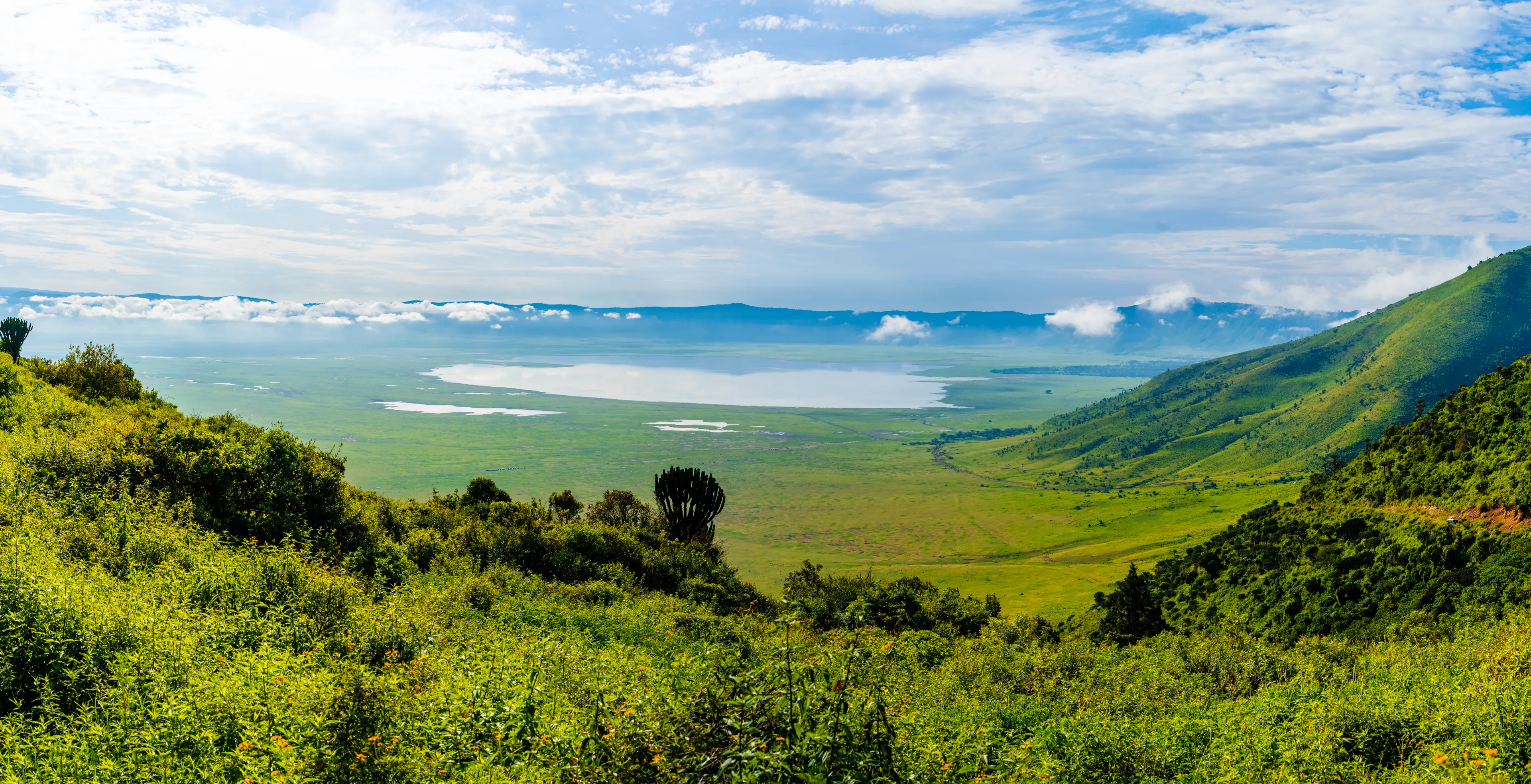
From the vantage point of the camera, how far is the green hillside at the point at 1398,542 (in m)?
30.6

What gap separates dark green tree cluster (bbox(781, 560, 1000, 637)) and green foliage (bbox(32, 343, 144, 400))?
34559 millimetres

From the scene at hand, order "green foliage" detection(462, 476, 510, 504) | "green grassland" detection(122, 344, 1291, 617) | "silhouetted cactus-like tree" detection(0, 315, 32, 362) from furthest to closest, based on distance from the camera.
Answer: "green grassland" detection(122, 344, 1291, 617)
"green foliage" detection(462, 476, 510, 504)
"silhouetted cactus-like tree" detection(0, 315, 32, 362)

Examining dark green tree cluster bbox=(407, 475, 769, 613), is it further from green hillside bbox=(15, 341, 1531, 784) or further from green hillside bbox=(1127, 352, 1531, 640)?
green hillside bbox=(1127, 352, 1531, 640)

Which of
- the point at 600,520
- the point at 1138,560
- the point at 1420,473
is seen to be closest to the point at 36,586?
the point at 600,520

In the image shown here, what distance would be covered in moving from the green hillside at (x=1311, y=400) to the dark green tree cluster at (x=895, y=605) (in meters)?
114

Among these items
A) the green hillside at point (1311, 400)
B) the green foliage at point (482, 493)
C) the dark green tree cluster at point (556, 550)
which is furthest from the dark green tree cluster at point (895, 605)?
the green hillside at point (1311, 400)

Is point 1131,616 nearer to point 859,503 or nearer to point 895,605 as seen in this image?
point 895,605

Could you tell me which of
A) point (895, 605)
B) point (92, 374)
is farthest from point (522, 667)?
point (92, 374)

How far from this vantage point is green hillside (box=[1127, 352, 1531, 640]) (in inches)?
1204

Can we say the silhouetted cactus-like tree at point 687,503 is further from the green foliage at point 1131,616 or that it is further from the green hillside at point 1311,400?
the green hillside at point 1311,400

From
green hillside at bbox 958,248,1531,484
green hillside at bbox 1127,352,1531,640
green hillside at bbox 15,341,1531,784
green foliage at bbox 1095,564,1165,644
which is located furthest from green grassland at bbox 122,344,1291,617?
green hillside at bbox 15,341,1531,784

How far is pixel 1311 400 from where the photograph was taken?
523 ft

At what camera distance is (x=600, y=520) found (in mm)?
49344

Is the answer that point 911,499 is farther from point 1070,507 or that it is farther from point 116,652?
point 116,652
